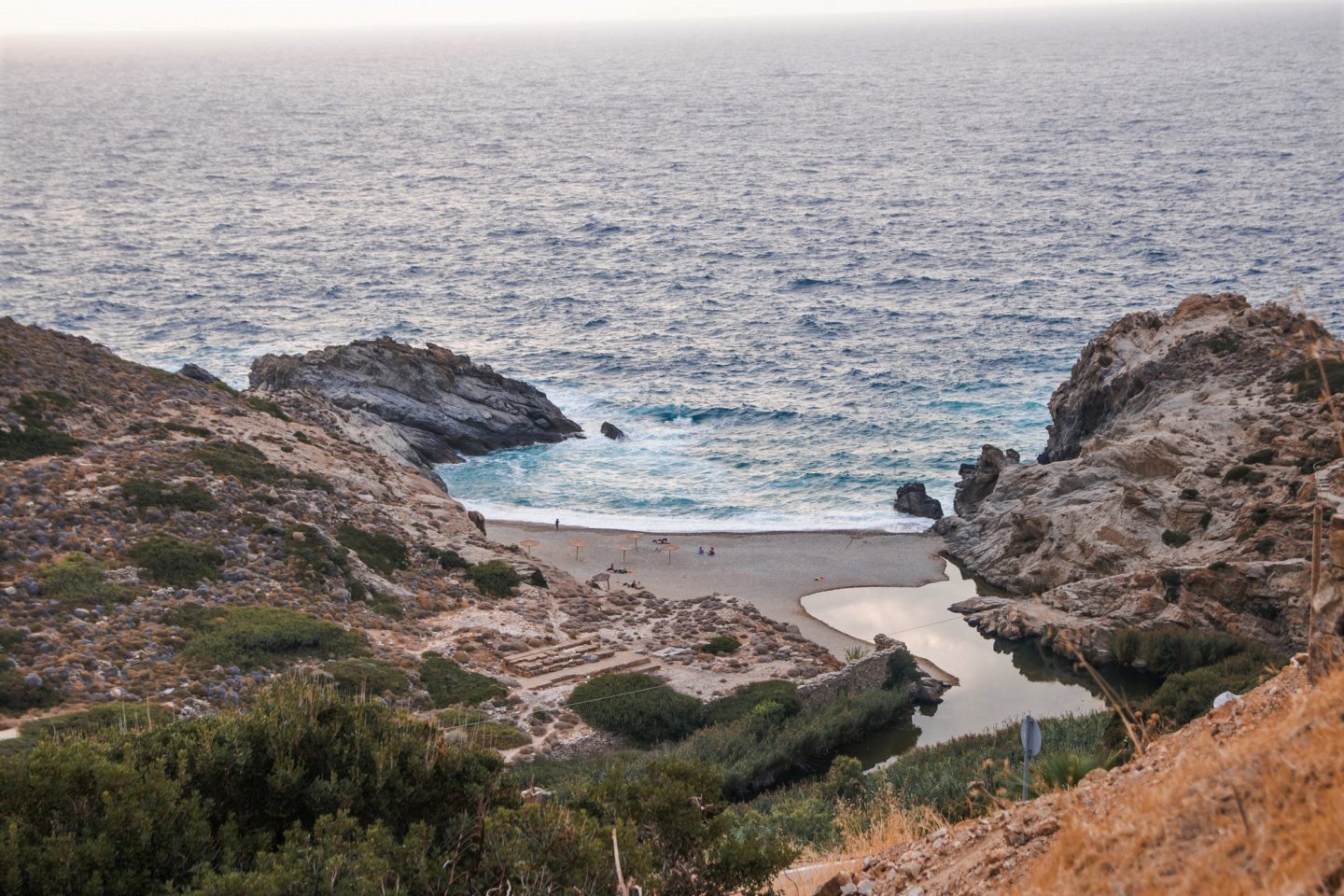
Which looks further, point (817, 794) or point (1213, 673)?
point (1213, 673)

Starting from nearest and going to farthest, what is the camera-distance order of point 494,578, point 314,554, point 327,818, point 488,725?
point 327,818, point 488,725, point 314,554, point 494,578

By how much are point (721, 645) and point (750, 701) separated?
451 cm

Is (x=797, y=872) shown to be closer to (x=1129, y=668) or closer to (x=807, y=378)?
(x=1129, y=668)

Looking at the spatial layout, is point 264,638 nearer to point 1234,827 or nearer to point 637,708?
point 637,708

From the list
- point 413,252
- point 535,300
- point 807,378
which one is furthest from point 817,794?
point 413,252

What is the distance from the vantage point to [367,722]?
13.7 meters

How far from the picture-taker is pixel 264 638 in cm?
2827

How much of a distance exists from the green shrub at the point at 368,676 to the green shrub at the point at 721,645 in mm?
10137

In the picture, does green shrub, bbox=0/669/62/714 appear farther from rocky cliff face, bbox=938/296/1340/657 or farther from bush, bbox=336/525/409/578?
rocky cliff face, bbox=938/296/1340/657

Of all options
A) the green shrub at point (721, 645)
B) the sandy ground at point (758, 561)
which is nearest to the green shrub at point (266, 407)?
the sandy ground at point (758, 561)

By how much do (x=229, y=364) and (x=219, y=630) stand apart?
47760mm

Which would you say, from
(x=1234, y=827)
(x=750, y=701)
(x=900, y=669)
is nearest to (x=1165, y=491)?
(x=900, y=669)

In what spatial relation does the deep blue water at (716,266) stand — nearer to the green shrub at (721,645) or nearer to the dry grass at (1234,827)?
the dry grass at (1234,827)

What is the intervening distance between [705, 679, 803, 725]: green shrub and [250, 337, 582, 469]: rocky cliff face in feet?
96.3
